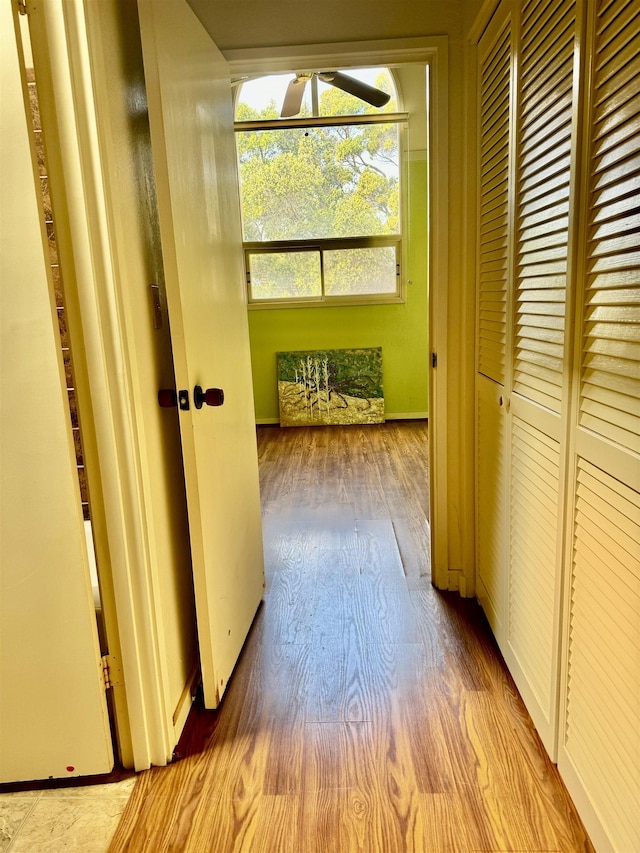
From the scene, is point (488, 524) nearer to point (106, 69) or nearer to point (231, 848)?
point (231, 848)

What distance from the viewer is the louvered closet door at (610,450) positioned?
36.2 inches

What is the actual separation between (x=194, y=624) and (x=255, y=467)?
2.13ft

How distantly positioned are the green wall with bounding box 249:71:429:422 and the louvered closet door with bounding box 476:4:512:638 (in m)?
3.21

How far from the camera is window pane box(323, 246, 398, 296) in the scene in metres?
5.04

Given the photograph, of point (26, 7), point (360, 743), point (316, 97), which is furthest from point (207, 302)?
point (316, 97)

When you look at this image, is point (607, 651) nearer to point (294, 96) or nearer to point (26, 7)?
point (26, 7)

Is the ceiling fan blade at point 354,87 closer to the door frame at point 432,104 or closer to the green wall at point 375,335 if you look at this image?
the green wall at point 375,335

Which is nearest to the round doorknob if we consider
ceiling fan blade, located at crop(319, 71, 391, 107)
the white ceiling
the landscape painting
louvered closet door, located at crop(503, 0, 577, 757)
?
louvered closet door, located at crop(503, 0, 577, 757)

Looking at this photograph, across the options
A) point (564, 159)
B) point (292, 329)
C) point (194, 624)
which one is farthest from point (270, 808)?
point (292, 329)

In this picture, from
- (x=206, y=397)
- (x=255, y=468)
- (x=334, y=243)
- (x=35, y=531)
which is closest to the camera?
(x=35, y=531)

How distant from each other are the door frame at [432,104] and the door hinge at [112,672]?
130cm

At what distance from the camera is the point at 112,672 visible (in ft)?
4.52

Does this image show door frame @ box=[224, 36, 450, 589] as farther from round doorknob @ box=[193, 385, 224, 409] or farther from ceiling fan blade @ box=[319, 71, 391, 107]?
ceiling fan blade @ box=[319, 71, 391, 107]

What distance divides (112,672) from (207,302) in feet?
3.28
